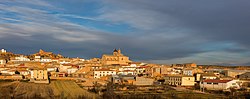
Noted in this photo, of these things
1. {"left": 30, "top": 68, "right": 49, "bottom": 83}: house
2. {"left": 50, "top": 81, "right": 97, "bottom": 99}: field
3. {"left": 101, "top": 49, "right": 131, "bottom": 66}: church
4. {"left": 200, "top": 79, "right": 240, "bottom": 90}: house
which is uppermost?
{"left": 101, "top": 49, "right": 131, "bottom": 66}: church

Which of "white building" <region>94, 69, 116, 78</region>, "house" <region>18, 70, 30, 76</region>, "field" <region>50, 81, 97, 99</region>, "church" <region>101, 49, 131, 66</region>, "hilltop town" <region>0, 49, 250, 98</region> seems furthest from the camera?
"church" <region>101, 49, 131, 66</region>

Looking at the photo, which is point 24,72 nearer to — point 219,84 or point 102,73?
point 102,73

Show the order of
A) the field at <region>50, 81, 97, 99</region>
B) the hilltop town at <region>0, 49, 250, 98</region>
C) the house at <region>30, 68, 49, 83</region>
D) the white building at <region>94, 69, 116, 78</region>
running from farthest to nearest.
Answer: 1. the white building at <region>94, 69, 116, 78</region>
2. the house at <region>30, 68, 49, 83</region>
3. the hilltop town at <region>0, 49, 250, 98</region>
4. the field at <region>50, 81, 97, 99</region>

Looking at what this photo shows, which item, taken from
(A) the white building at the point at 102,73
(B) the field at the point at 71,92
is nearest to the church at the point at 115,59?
(A) the white building at the point at 102,73

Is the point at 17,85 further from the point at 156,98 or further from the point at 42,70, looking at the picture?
the point at 156,98

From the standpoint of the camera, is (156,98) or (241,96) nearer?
(156,98)

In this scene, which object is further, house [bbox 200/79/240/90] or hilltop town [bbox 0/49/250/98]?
house [bbox 200/79/240/90]

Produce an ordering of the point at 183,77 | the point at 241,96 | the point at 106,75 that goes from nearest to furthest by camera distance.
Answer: the point at 241,96
the point at 183,77
the point at 106,75

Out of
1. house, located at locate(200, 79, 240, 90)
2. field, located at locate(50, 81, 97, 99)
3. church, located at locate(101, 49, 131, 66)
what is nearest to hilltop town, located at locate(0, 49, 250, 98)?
house, located at locate(200, 79, 240, 90)

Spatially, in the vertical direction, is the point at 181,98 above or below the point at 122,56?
below

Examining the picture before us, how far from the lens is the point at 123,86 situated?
29.8m

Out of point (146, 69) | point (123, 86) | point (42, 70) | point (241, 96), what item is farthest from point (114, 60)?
point (241, 96)

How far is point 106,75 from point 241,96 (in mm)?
18343

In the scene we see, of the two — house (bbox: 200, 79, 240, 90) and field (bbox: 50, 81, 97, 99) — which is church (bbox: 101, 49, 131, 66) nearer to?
house (bbox: 200, 79, 240, 90)
